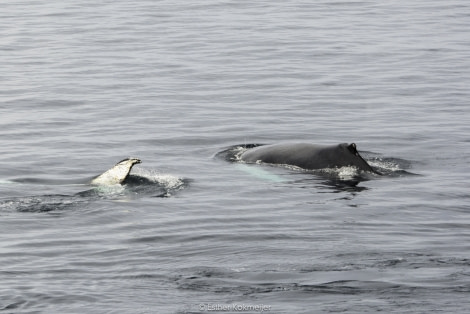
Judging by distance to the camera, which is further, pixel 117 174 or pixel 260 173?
pixel 260 173

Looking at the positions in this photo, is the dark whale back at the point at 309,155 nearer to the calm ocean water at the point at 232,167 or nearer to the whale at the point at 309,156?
the whale at the point at 309,156

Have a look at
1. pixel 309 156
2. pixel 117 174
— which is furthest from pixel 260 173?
pixel 117 174

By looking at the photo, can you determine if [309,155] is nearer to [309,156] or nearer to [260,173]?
[309,156]

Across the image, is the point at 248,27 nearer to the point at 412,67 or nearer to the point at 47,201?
the point at 412,67

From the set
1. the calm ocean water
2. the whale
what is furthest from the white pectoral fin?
the whale

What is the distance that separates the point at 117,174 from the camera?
1852cm

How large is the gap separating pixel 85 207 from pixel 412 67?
1675 centimetres

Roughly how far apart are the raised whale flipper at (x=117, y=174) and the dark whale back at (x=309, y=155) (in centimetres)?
308

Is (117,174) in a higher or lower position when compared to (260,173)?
higher

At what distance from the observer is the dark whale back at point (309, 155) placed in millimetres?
19219

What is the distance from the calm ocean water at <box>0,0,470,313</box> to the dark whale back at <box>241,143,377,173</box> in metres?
0.37

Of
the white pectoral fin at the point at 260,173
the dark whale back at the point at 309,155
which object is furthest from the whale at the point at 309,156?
the white pectoral fin at the point at 260,173

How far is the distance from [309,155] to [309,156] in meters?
0.04

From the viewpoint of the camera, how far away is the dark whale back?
1922 cm
